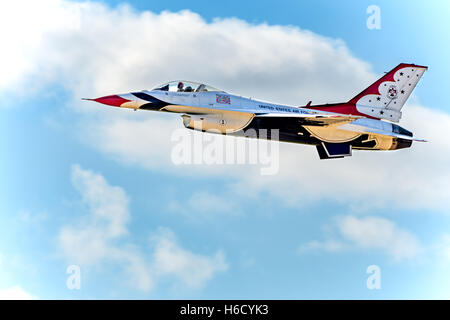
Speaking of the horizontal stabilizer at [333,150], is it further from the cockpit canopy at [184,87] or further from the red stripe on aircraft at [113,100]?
the red stripe on aircraft at [113,100]

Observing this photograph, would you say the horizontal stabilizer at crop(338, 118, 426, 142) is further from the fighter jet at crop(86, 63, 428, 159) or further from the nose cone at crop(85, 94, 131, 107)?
the nose cone at crop(85, 94, 131, 107)

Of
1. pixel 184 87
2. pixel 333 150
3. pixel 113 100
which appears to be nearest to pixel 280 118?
pixel 333 150

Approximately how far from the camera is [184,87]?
3312 centimetres

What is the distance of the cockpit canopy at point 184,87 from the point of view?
33062mm

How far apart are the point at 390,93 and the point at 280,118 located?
722cm

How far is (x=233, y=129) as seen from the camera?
3269 centimetres

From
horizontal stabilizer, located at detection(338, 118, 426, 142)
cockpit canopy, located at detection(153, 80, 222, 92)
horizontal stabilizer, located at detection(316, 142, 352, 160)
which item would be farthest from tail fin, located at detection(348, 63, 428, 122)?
cockpit canopy, located at detection(153, 80, 222, 92)

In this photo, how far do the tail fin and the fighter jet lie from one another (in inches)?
2.4

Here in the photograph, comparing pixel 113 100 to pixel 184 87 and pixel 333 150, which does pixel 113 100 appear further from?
pixel 333 150

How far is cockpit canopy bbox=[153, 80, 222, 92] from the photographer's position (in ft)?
108

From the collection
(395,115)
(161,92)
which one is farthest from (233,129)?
(395,115)

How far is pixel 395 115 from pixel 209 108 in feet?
32.8
